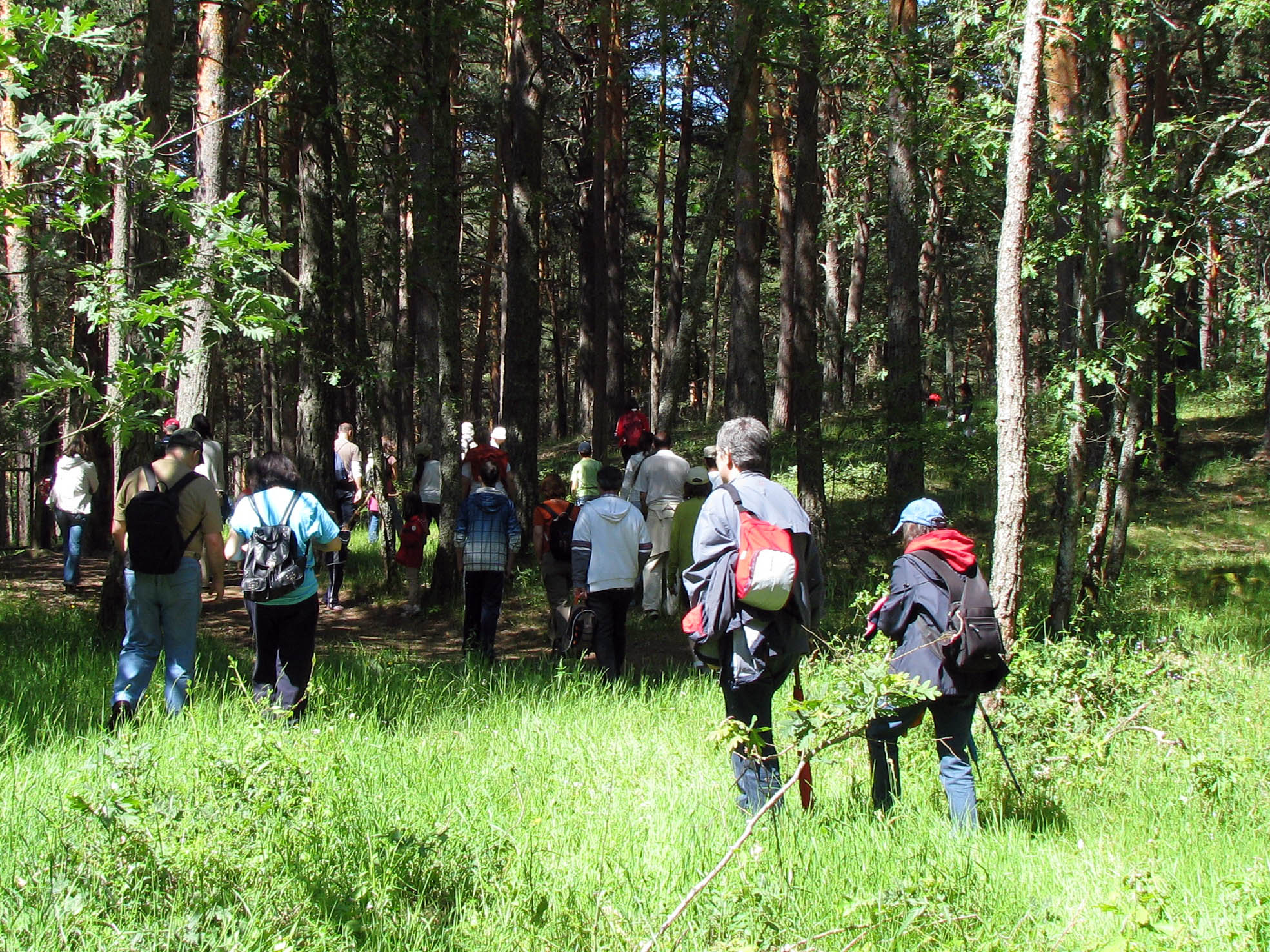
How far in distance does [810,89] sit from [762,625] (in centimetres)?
1078

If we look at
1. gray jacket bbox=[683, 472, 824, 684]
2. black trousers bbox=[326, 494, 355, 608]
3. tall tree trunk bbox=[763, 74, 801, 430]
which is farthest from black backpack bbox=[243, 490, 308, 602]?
tall tree trunk bbox=[763, 74, 801, 430]

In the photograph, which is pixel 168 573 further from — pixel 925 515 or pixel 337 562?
pixel 337 562

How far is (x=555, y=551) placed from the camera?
393 inches

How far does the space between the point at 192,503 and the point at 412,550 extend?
17.8 feet

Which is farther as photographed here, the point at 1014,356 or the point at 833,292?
the point at 833,292

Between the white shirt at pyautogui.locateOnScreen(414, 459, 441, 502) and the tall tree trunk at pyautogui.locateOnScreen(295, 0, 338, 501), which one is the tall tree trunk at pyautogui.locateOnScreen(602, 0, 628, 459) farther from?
the tall tree trunk at pyautogui.locateOnScreen(295, 0, 338, 501)

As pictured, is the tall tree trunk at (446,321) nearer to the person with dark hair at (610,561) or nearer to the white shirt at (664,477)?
the white shirt at (664,477)

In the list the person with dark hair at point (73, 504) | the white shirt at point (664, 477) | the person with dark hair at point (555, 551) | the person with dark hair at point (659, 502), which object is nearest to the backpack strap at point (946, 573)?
the person with dark hair at point (555, 551)

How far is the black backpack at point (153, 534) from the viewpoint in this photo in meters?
6.47

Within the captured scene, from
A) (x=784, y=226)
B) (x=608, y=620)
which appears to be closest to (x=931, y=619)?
(x=608, y=620)

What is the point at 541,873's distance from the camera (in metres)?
4.07

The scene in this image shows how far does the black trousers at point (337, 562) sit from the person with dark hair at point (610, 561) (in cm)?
495

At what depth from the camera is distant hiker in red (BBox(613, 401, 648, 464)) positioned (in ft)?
42.6

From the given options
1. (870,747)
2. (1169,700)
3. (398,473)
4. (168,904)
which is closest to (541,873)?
(168,904)
